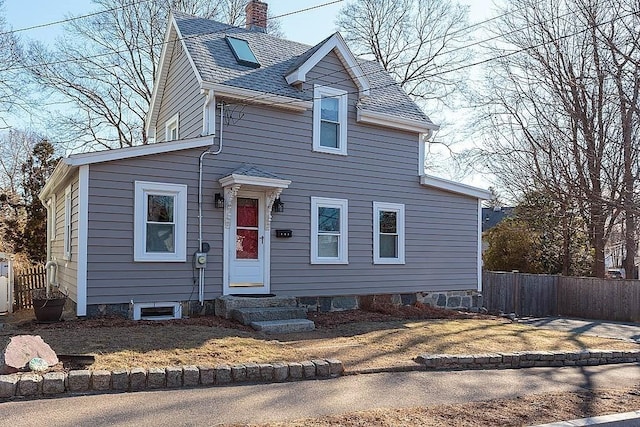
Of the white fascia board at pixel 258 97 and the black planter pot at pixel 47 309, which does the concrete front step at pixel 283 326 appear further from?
the white fascia board at pixel 258 97

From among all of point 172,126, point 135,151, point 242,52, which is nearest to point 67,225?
point 135,151

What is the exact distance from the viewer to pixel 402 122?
13.9 meters

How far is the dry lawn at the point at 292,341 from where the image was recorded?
729 cm

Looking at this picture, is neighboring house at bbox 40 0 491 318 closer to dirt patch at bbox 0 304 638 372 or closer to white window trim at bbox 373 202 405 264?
white window trim at bbox 373 202 405 264

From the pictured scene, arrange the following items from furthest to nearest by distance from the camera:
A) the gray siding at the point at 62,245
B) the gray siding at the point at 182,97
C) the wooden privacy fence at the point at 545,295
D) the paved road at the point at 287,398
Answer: the wooden privacy fence at the point at 545,295, the gray siding at the point at 182,97, the gray siding at the point at 62,245, the paved road at the point at 287,398

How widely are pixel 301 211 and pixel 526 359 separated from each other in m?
5.87

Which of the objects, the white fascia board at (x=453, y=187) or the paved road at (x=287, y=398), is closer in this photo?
the paved road at (x=287, y=398)

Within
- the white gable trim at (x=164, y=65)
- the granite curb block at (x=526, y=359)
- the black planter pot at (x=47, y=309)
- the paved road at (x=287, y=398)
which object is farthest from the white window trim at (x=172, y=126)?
the paved road at (x=287, y=398)

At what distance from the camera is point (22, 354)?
6117mm

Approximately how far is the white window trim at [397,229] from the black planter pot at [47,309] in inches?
277

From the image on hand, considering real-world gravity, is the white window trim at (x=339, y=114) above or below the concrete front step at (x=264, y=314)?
above

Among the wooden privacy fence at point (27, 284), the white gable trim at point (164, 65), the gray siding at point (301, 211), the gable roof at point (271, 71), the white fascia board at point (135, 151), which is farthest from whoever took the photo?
the wooden privacy fence at point (27, 284)

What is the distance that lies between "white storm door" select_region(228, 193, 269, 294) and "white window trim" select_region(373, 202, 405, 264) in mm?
3025

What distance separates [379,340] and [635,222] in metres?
9.66
